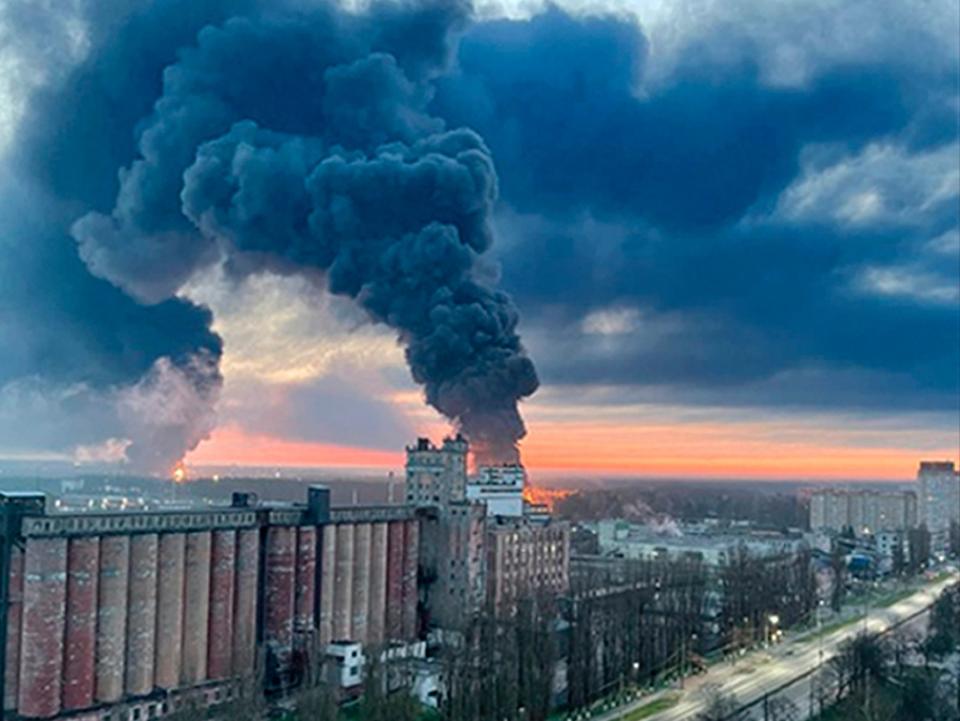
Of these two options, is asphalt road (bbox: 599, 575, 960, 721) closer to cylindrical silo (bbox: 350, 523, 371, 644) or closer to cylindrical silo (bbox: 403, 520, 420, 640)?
cylindrical silo (bbox: 403, 520, 420, 640)

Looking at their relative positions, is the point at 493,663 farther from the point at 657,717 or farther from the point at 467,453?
the point at 467,453

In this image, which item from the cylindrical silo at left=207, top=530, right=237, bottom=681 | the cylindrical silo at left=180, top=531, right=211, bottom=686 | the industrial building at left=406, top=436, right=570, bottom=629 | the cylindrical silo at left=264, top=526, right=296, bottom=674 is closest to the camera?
the cylindrical silo at left=180, top=531, right=211, bottom=686

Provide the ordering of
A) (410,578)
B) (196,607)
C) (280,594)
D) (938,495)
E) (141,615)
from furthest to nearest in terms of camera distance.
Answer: (938,495)
(410,578)
(280,594)
(196,607)
(141,615)

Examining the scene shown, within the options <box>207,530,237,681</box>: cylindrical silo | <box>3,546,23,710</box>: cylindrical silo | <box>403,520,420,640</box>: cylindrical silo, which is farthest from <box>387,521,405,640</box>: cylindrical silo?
<box>3,546,23,710</box>: cylindrical silo

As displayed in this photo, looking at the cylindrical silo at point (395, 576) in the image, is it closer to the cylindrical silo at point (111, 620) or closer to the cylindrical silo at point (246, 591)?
the cylindrical silo at point (246, 591)

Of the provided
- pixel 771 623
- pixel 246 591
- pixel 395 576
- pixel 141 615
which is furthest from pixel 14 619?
pixel 771 623

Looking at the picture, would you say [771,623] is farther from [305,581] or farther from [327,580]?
[305,581]
